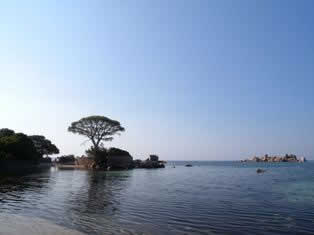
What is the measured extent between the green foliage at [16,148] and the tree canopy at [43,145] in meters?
36.6

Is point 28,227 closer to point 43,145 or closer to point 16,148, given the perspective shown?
point 16,148

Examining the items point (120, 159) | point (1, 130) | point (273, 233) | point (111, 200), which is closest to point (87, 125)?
point (120, 159)

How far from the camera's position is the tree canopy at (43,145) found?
147 meters

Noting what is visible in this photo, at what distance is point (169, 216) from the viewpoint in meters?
22.0

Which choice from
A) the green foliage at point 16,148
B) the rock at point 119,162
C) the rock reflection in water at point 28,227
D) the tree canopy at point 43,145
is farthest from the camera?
the tree canopy at point 43,145

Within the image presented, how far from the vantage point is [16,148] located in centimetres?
10094

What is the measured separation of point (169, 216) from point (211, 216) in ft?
9.46

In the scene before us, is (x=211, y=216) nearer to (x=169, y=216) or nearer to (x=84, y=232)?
(x=169, y=216)

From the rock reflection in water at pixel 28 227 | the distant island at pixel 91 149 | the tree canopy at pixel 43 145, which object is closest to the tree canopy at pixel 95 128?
the distant island at pixel 91 149

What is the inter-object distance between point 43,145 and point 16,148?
165 ft

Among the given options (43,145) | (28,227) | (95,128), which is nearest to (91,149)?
(95,128)

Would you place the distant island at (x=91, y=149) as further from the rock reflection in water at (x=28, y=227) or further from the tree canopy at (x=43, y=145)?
the rock reflection in water at (x=28, y=227)

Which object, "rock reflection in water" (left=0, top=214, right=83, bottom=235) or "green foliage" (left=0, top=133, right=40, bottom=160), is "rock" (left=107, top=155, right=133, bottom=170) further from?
"rock reflection in water" (left=0, top=214, right=83, bottom=235)

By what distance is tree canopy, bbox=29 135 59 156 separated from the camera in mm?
147375
